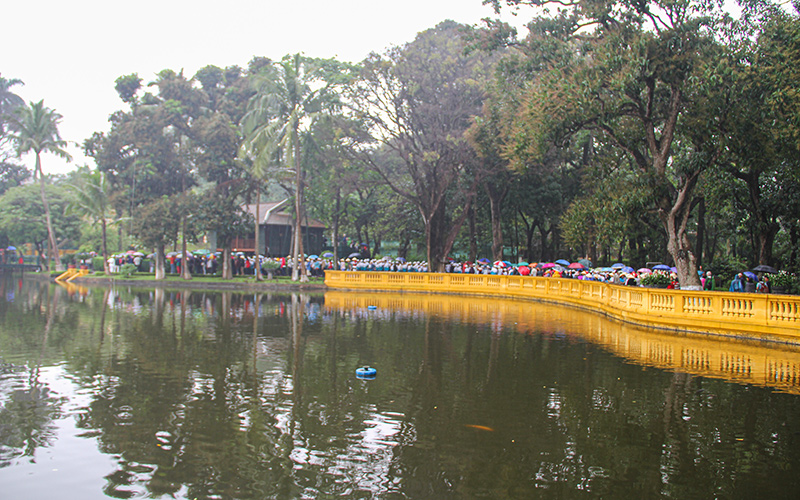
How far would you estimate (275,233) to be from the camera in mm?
55500

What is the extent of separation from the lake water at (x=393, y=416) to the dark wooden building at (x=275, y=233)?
36864 mm

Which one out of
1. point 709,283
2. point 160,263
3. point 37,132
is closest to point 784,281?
point 709,283

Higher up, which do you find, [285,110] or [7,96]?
[7,96]

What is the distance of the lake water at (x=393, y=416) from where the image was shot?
6.53m

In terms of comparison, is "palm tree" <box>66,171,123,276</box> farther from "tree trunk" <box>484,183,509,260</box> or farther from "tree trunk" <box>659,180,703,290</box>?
"tree trunk" <box>659,180,703,290</box>

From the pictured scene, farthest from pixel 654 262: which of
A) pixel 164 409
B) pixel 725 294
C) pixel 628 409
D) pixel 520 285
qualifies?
pixel 164 409

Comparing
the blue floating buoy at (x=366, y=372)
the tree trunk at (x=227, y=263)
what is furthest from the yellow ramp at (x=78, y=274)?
the blue floating buoy at (x=366, y=372)

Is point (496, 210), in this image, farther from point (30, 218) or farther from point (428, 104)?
point (30, 218)

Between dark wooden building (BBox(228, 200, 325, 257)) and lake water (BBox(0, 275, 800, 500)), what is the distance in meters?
36.9

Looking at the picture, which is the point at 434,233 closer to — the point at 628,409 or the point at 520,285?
the point at 520,285

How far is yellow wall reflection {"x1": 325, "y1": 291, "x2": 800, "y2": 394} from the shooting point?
12562mm

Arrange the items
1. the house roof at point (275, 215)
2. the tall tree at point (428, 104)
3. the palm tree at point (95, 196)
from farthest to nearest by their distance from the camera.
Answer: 1. the house roof at point (275, 215)
2. the palm tree at point (95, 196)
3. the tall tree at point (428, 104)

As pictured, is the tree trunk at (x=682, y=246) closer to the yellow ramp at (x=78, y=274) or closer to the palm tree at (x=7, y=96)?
the yellow ramp at (x=78, y=274)

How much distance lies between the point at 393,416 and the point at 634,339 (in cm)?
1031
